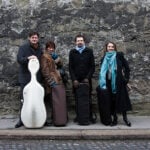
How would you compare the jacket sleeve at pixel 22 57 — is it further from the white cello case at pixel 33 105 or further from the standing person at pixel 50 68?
the standing person at pixel 50 68

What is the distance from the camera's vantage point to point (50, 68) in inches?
330

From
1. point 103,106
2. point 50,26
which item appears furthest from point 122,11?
point 103,106

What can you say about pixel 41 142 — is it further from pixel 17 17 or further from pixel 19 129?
pixel 17 17

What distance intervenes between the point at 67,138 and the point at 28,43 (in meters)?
1.81

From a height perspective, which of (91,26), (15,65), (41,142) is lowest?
(41,142)

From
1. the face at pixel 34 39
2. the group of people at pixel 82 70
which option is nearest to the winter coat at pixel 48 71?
the group of people at pixel 82 70

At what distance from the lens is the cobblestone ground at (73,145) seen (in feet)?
23.3

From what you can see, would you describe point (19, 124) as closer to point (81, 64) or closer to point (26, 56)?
point (26, 56)

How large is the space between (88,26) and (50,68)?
1240mm

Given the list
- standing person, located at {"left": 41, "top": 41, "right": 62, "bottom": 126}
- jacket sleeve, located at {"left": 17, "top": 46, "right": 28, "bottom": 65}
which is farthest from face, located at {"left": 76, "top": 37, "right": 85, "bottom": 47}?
jacket sleeve, located at {"left": 17, "top": 46, "right": 28, "bottom": 65}

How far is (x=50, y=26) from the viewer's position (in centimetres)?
912

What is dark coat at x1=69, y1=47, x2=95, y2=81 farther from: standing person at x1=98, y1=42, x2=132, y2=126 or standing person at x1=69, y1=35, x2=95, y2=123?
standing person at x1=98, y1=42, x2=132, y2=126

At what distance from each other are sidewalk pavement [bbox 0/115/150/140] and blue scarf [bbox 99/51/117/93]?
0.69 metres

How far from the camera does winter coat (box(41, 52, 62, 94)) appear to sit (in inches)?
328
